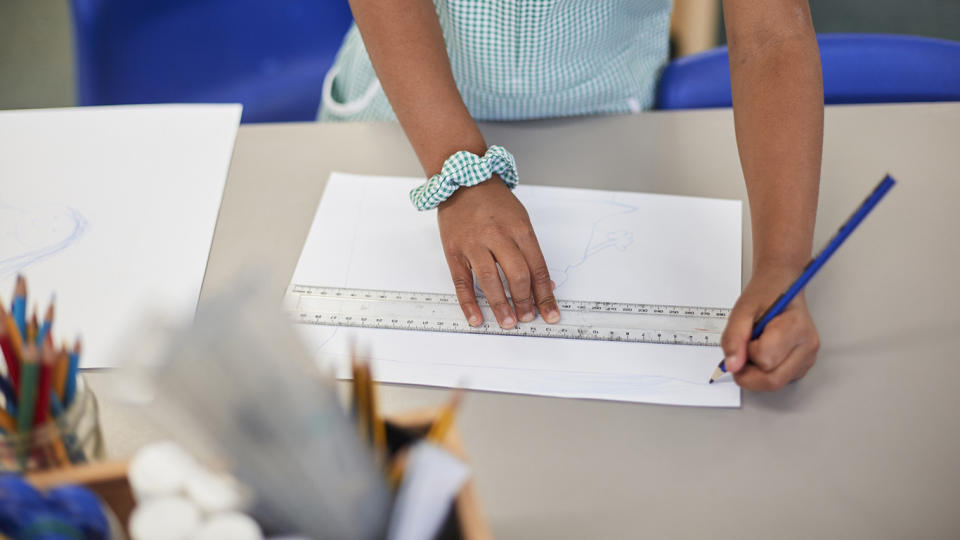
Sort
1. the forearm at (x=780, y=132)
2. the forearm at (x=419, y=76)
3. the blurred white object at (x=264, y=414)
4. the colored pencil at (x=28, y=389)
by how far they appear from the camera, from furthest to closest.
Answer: the forearm at (x=419, y=76)
the forearm at (x=780, y=132)
the colored pencil at (x=28, y=389)
the blurred white object at (x=264, y=414)

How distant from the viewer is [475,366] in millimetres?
629

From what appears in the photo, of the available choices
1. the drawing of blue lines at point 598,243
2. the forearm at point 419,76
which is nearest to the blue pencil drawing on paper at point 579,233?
the drawing of blue lines at point 598,243

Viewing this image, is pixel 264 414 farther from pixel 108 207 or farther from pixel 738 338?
pixel 108 207

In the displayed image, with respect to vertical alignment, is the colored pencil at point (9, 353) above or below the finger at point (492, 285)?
below

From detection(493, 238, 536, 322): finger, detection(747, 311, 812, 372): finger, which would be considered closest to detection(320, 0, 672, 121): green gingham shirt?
detection(493, 238, 536, 322): finger

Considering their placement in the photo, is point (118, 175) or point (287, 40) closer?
point (118, 175)

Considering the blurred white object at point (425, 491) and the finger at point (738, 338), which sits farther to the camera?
the finger at point (738, 338)

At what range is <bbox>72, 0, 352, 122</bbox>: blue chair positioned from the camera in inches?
41.6

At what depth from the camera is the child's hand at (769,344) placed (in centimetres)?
58

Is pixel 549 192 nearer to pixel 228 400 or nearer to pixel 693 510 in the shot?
pixel 693 510

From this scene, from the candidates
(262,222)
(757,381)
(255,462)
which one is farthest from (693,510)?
(262,222)

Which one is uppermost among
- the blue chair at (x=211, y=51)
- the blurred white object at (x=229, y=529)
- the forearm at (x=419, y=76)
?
the blue chair at (x=211, y=51)

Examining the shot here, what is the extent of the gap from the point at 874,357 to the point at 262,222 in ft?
1.91

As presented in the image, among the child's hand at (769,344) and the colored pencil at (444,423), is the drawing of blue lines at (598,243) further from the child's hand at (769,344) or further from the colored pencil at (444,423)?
the colored pencil at (444,423)
